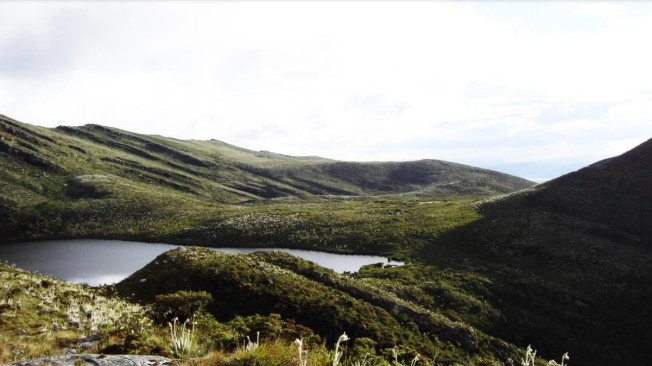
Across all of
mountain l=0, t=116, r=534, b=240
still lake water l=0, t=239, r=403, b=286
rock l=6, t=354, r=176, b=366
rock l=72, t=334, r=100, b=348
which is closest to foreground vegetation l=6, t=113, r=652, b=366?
rock l=72, t=334, r=100, b=348

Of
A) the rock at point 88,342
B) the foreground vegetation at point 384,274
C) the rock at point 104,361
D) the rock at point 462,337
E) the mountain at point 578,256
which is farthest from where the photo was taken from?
the mountain at point 578,256

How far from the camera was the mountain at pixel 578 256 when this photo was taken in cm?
3147

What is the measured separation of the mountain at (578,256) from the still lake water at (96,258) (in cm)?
1601

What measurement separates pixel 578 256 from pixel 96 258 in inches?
2944

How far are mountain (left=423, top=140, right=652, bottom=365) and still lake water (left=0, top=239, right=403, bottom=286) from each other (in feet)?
52.5

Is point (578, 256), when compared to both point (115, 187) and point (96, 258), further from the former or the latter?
point (115, 187)

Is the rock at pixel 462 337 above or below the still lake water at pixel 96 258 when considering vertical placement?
below

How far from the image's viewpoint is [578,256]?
46906 millimetres

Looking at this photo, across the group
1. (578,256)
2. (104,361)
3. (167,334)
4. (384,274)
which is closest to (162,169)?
(384,274)

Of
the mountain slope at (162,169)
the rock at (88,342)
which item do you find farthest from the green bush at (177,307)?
the mountain slope at (162,169)

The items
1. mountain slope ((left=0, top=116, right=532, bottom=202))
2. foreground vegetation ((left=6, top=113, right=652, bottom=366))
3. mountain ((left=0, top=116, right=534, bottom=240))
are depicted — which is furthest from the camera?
mountain slope ((left=0, top=116, right=532, bottom=202))

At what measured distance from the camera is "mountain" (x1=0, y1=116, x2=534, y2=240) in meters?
84.9

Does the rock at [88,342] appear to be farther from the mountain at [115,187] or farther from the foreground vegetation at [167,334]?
the mountain at [115,187]

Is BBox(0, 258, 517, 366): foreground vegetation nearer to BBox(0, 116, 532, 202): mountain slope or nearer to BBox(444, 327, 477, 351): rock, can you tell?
BBox(444, 327, 477, 351): rock
